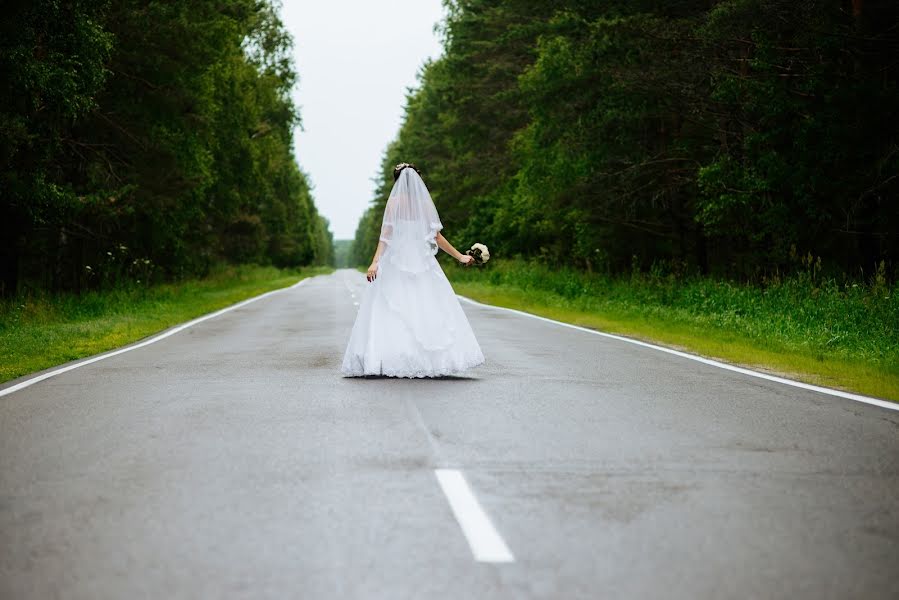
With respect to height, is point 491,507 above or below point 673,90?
below

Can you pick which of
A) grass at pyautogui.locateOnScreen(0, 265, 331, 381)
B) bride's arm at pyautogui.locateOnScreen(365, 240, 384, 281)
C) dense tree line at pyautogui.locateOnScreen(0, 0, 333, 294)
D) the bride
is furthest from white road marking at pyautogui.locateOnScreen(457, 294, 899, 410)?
dense tree line at pyautogui.locateOnScreen(0, 0, 333, 294)

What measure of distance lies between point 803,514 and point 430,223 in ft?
20.5

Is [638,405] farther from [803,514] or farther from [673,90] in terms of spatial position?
[673,90]

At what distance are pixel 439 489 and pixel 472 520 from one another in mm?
618

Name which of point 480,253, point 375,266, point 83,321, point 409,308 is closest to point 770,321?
point 480,253

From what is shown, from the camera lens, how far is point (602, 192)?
28391 millimetres

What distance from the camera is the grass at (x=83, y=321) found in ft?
41.5

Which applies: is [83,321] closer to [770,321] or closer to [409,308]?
[409,308]

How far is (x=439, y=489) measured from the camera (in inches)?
201

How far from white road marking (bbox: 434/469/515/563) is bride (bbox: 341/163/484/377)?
424 cm

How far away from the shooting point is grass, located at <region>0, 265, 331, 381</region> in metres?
12.7

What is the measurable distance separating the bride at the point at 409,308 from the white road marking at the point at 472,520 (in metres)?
4.24

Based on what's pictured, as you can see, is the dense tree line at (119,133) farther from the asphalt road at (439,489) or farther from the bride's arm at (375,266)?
the asphalt road at (439,489)

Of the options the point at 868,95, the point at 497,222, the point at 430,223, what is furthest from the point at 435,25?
the point at 430,223
